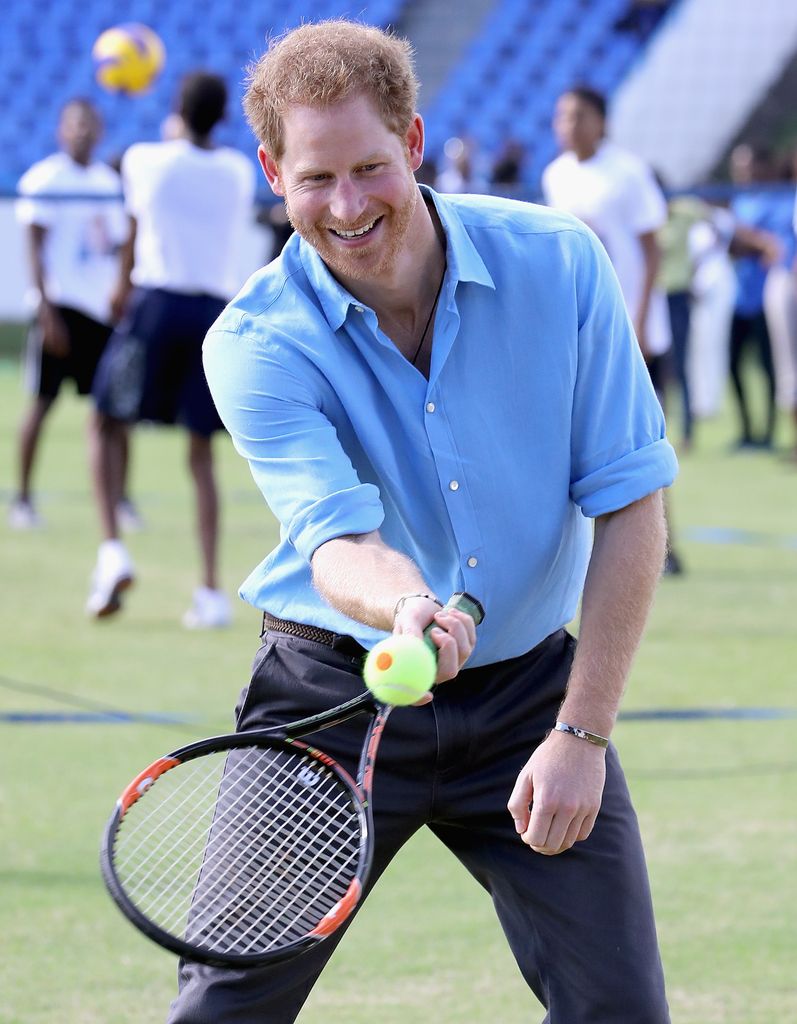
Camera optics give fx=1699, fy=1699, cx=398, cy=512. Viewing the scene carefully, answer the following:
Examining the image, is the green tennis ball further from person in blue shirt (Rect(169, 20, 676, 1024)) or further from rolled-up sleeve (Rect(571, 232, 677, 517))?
rolled-up sleeve (Rect(571, 232, 677, 517))

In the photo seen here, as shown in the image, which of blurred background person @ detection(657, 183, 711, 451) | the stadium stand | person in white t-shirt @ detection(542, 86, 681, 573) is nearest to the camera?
person in white t-shirt @ detection(542, 86, 681, 573)

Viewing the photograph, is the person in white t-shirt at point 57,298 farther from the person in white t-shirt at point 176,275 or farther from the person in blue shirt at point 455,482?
the person in blue shirt at point 455,482

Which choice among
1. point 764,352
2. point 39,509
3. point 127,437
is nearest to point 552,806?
point 127,437

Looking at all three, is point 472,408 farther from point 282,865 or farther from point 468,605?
point 282,865

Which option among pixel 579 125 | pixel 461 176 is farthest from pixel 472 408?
pixel 461 176

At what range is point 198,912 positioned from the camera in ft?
8.99

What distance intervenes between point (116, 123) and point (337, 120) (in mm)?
21814

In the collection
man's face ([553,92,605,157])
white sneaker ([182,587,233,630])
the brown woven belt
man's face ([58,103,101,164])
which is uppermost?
the brown woven belt

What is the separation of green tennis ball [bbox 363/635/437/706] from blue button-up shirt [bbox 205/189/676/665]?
390 mm

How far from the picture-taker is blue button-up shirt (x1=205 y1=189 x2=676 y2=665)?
9.05 ft

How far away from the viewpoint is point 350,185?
268 cm

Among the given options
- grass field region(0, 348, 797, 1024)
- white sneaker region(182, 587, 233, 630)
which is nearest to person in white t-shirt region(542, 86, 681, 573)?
grass field region(0, 348, 797, 1024)

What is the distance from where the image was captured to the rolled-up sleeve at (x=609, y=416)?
273cm

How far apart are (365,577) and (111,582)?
5024mm
